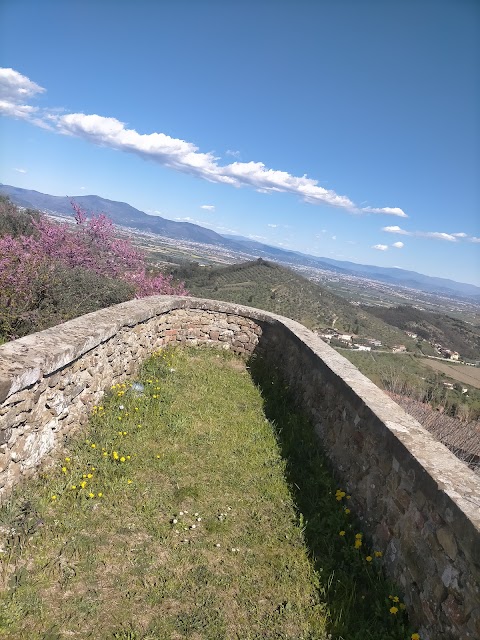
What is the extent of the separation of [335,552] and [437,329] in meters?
74.7

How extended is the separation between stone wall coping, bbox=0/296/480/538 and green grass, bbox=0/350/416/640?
0.90 m

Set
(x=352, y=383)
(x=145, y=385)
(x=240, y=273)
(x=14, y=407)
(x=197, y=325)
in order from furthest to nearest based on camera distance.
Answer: (x=240, y=273) < (x=197, y=325) < (x=145, y=385) < (x=352, y=383) < (x=14, y=407)

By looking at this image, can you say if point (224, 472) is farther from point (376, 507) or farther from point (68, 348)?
point (68, 348)

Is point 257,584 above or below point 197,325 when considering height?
below

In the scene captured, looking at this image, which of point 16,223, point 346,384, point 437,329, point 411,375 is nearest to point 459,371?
point 411,375

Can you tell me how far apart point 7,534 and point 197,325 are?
5490 mm

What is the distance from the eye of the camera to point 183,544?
324 cm

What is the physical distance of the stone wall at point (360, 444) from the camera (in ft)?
8.11

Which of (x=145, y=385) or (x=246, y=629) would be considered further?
(x=145, y=385)

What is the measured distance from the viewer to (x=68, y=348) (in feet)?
12.7

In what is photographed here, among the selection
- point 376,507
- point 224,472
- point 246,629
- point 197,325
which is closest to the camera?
point 246,629

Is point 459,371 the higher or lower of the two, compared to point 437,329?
lower

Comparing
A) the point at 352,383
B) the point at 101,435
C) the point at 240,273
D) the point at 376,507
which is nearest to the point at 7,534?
the point at 101,435

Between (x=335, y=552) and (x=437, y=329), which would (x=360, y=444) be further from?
(x=437, y=329)
